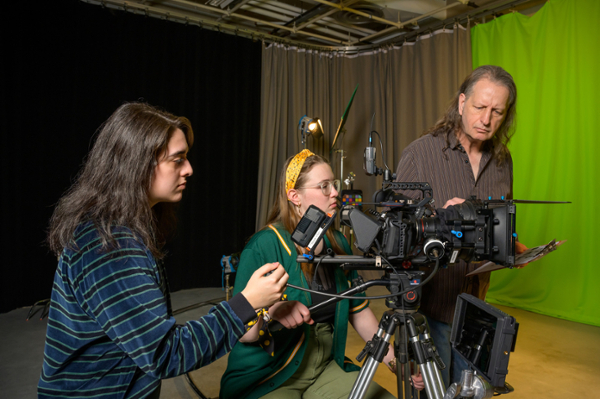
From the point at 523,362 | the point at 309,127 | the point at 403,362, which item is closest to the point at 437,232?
the point at 403,362

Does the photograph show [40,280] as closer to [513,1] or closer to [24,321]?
[24,321]

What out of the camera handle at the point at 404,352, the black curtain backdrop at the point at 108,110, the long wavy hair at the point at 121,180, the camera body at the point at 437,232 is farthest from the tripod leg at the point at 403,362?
the black curtain backdrop at the point at 108,110

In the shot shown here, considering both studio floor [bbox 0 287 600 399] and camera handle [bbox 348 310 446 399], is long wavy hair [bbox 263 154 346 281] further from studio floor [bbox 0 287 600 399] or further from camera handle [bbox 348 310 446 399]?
→ studio floor [bbox 0 287 600 399]

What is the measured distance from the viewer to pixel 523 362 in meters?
2.40

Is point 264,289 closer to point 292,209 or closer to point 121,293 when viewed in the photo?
point 121,293

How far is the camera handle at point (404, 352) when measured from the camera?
101 cm

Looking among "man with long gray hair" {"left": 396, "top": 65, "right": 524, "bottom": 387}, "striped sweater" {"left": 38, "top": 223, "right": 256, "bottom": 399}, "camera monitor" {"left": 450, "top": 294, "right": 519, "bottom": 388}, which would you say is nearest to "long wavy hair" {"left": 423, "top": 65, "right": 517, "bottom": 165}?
"man with long gray hair" {"left": 396, "top": 65, "right": 524, "bottom": 387}

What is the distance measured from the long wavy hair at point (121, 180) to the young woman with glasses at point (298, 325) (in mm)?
418

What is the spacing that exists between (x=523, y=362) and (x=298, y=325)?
6.58 feet

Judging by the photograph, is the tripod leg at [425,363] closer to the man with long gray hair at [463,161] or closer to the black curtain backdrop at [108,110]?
the man with long gray hair at [463,161]

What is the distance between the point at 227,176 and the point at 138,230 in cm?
353

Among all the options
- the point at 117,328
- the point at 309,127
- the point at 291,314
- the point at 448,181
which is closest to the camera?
the point at 117,328

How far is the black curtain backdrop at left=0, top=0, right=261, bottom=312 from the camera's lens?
3297 millimetres

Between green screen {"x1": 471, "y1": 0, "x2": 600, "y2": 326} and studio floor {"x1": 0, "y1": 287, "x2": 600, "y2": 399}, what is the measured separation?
28 centimetres
